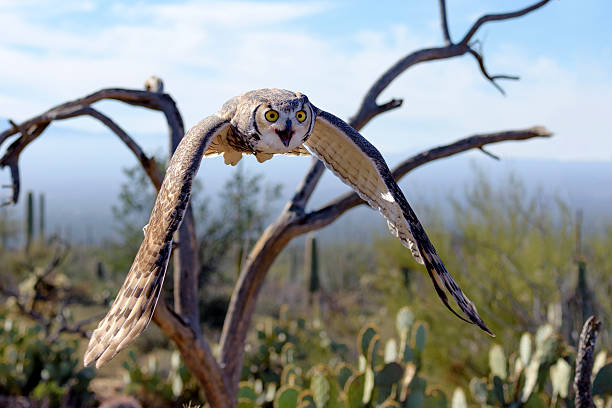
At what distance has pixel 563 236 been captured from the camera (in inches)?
314

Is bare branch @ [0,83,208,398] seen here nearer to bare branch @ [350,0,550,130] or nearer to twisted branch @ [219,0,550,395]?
twisted branch @ [219,0,550,395]

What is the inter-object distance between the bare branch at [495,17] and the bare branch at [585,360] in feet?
7.77

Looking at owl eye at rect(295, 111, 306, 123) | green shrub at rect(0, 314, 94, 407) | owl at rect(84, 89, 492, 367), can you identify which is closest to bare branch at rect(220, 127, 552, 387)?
owl at rect(84, 89, 492, 367)

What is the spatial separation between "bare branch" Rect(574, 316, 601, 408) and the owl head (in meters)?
1.48

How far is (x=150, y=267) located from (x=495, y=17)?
3.69 metres

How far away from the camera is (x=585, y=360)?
2309 millimetres

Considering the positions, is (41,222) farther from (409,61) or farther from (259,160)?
(259,160)

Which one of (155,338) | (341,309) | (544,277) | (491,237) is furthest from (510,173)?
(155,338)

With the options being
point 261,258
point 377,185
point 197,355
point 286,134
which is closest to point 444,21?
point 261,258

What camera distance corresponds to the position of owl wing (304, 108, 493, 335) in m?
1.66

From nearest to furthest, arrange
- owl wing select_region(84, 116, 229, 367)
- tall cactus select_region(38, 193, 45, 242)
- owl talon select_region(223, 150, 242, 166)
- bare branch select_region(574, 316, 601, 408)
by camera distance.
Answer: owl wing select_region(84, 116, 229, 367) < owl talon select_region(223, 150, 242, 166) < bare branch select_region(574, 316, 601, 408) < tall cactus select_region(38, 193, 45, 242)

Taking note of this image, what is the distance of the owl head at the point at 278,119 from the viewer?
1.67 meters

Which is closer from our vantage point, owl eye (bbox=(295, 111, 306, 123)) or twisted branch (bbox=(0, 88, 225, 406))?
owl eye (bbox=(295, 111, 306, 123))

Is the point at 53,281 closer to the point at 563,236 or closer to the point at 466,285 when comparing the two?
the point at 466,285
